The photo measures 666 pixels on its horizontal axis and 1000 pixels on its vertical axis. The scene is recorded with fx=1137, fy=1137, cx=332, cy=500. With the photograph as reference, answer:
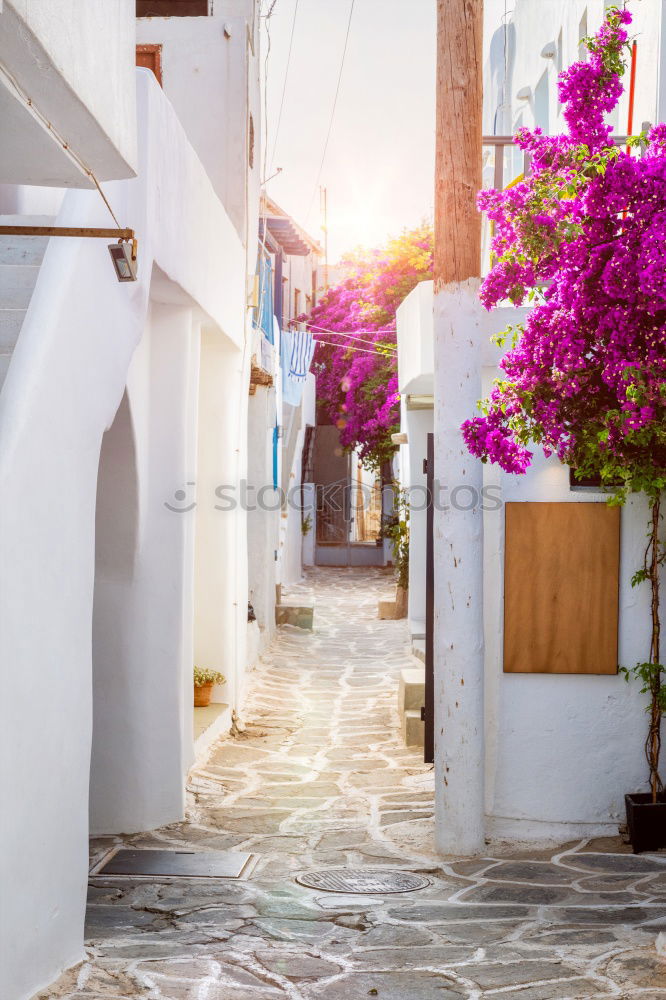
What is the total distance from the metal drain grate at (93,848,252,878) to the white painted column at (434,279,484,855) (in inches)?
54.5

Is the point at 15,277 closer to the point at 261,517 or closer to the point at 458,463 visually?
the point at 458,463

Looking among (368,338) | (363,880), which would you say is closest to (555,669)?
(363,880)

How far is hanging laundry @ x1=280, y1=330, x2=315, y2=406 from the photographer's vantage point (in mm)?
20469

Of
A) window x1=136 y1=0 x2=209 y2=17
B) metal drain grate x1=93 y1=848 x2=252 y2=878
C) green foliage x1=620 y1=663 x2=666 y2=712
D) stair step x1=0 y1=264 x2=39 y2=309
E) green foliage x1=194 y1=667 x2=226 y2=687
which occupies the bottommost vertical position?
metal drain grate x1=93 y1=848 x2=252 y2=878

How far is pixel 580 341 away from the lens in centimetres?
670

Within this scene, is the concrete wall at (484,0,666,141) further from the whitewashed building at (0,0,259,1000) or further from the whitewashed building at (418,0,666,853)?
the whitewashed building at (0,0,259,1000)

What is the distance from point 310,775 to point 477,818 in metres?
2.52

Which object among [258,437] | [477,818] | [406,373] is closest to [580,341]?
[477,818]

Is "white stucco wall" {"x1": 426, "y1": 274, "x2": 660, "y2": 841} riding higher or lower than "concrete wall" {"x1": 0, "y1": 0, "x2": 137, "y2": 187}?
lower

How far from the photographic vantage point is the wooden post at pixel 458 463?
7.28 m

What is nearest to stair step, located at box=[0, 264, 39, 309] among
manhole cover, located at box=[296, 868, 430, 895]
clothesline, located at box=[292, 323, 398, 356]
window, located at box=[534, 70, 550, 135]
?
manhole cover, located at box=[296, 868, 430, 895]

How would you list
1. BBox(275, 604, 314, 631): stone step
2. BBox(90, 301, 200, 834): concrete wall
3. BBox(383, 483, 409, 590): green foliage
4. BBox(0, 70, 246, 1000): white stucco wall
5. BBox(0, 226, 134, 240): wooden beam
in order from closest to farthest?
BBox(0, 70, 246, 1000): white stucco wall < BBox(0, 226, 134, 240): wooden beam < BBox(90, 301, 200, 834): concrete wall < BBox(275, 604, 314, 631): stone step < BBox(383, 483, 409, 590): green foliage

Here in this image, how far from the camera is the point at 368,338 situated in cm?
2611

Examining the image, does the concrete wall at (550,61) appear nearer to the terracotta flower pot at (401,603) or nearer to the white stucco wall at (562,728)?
the white stucco wall at (562,728)
